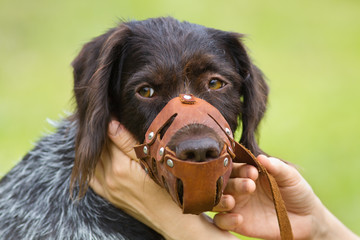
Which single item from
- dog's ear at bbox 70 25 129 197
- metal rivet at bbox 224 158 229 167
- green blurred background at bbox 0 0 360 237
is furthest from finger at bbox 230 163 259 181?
green blurred background at bbox 0 0 360 237

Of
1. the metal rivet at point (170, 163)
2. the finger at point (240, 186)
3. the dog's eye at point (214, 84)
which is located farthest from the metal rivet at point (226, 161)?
the dog's eye at point (214, 84)

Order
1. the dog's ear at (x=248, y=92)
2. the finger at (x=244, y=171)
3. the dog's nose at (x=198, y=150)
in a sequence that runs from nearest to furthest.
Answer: the dog's nose at (x=198, y=150) → the finger at (x=244, y=171) → the dog's ear at (x=248, y=92)

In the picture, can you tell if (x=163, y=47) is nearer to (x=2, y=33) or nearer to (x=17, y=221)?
(x=17, y=221)

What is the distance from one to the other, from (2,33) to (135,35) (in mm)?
7846

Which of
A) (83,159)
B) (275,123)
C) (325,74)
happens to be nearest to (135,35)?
(83,159)

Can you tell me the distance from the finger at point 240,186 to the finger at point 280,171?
0.15 metres

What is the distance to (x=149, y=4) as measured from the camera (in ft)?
33.4

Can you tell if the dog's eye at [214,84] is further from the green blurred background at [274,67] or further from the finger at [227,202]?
the green blurred background at [274,67]

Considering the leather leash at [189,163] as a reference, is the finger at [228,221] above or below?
below

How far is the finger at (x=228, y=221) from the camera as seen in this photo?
2.90 m

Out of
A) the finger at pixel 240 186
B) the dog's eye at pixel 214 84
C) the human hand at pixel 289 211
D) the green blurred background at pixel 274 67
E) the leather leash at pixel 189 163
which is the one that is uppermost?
the dog's eye at pixel 214 84

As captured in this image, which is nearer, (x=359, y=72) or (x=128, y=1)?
(x=359, y=72)

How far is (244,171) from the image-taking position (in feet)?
9.30

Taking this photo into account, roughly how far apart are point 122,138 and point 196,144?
759mm
